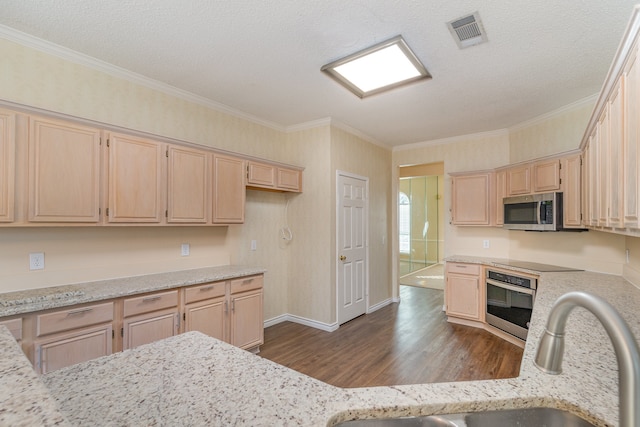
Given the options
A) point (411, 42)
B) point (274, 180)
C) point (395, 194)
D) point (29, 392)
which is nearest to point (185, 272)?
point (274, 180)

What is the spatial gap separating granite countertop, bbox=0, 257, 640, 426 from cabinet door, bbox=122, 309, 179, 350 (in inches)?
55.4

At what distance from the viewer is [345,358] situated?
3.13 metres

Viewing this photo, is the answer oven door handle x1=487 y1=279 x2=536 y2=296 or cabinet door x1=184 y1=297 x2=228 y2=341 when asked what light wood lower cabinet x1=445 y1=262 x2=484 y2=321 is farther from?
cabinet door x1=184 y1=297 x2=228 y2=341

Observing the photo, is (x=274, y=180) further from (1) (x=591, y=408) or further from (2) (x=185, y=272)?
(1) (x=591, y=408)

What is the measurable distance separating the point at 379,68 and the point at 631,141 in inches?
67.0

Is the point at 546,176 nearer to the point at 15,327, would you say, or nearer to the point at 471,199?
the point at 471,199

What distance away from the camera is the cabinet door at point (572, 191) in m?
3.11

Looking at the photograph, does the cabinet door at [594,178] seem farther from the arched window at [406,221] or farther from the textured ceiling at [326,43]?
the arched window at [406,221]

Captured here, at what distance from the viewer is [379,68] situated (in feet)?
8.28

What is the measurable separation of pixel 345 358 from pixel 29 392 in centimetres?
279

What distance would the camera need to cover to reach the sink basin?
841 mm

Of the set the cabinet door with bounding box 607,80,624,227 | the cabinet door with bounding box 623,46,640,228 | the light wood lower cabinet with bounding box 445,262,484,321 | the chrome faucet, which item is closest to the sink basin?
the chrome faucet

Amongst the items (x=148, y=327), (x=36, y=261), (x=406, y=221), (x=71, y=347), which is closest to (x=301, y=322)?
(x=148, y=327)

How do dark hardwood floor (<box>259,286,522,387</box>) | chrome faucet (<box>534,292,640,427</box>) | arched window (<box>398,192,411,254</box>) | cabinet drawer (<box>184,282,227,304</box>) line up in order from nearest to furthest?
chrome faucet (<box>534,292,640,427</box>), cabinet drawer (<box>184,282,227,304</box>), dark hardwood floor (<box>259,286,522,387</box>), arched window (<box>398,192,411,254</box>)
